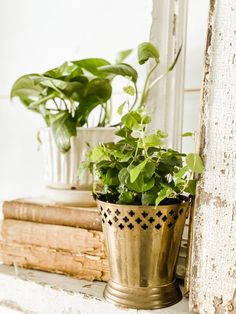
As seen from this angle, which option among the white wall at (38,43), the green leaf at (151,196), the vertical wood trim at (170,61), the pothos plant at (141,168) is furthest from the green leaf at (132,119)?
the white wall at (38,43)

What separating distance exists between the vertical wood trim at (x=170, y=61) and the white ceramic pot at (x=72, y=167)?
119 millimetres

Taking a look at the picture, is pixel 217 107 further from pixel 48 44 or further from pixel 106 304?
pixel 48 44

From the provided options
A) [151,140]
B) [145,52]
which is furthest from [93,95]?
[151,140]

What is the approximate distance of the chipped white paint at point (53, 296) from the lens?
63cm

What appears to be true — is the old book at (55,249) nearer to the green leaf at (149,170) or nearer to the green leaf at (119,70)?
the green leaf at (149,170)

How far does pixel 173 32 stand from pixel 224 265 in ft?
1.57

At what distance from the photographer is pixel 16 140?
108 centimetres

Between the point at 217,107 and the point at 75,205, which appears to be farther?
the point at 75,205

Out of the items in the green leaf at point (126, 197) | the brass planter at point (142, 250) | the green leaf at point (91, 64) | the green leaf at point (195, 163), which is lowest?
the brass planter at point (142, 250)

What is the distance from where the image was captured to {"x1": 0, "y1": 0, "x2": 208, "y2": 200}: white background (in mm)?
792

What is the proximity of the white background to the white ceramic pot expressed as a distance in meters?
0.19

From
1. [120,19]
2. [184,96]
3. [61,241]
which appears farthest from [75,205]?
[120,19]

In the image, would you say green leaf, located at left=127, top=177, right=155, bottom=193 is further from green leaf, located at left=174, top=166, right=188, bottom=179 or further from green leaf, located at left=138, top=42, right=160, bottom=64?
green leaf, located at left=138, top=42, right=160, bottom=64

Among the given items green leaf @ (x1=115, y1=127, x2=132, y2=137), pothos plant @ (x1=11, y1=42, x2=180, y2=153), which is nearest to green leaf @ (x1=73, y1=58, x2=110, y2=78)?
pothos plant @ (x1=11, y1=42, x2=180, y2=153)
